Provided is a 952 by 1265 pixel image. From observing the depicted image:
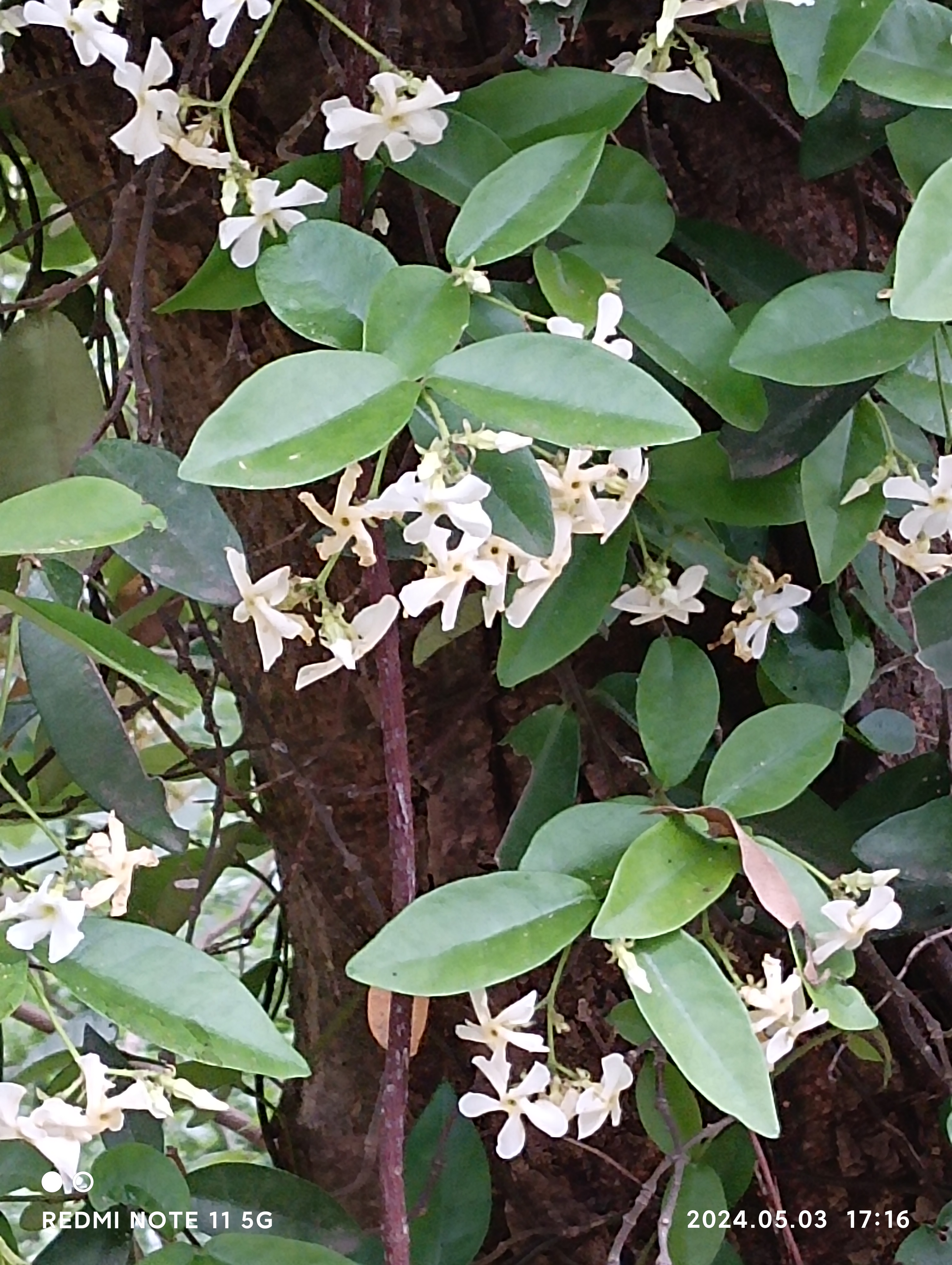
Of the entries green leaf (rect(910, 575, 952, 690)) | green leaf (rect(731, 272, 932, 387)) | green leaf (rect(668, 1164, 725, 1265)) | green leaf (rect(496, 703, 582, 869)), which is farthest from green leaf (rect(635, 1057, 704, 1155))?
green leaf (rect(731, 272, 932, 387))

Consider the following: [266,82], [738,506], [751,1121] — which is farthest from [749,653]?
[266,82]

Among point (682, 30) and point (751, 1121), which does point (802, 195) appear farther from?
point (751, 1121)

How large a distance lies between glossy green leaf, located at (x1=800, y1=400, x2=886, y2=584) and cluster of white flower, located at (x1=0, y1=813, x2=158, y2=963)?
29cm

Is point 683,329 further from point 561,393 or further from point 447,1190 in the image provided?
point 447,1190

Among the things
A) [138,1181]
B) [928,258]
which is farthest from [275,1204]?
[928,258]

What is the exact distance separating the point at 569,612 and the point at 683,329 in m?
0.12

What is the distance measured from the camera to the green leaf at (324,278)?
41 cm

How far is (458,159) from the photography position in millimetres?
468

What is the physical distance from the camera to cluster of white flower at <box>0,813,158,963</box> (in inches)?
15.1

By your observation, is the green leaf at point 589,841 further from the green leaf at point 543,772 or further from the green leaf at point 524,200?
the green leaf at point 524,200

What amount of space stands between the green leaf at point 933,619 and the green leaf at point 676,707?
88mm

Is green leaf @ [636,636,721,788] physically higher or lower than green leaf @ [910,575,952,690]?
lower

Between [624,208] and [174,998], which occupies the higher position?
[624,208]

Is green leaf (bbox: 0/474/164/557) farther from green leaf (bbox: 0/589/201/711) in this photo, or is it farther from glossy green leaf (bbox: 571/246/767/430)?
glossy green leaf (bbox: 571/246/767/430)
